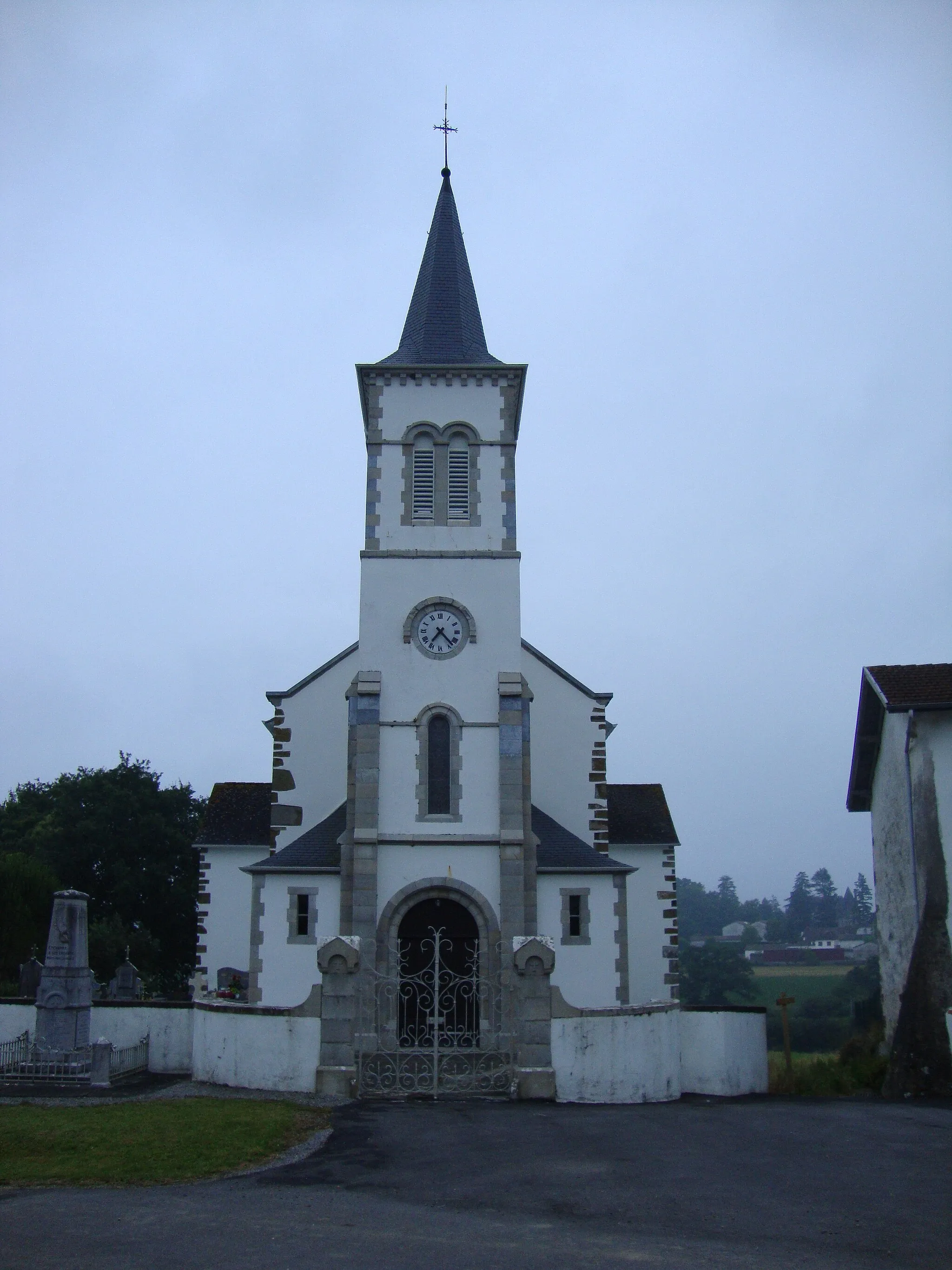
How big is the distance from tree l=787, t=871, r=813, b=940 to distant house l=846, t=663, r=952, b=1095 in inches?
5318

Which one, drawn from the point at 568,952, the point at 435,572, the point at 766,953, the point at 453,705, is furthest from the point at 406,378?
the point at 766,953

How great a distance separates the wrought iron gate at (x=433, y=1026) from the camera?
55.9 ft

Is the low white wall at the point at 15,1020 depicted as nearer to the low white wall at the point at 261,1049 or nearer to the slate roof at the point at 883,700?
the low white wall at the point at 261,1049

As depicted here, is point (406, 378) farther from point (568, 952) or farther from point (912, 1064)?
point (912, 1064)

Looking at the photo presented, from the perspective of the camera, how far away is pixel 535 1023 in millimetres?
17031

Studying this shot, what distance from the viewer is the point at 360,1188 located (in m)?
10.7

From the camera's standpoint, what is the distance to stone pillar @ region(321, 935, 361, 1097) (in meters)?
16.8

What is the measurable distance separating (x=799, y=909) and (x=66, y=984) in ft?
522

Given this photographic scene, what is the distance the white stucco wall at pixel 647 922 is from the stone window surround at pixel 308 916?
824 centimetres

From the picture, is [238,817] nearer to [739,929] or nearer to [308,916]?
[308,916]

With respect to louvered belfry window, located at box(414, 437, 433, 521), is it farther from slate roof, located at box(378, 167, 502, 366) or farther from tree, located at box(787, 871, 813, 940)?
tree, located at box(787, 871, 813, 940)

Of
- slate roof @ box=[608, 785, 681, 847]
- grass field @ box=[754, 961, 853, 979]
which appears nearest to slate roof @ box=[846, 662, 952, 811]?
slate roof @ box=[608, 785, 681, 847]

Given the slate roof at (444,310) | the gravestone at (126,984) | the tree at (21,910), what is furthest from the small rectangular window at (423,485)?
the tree at (21,910)

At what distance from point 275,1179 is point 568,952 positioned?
11038 millimetres
